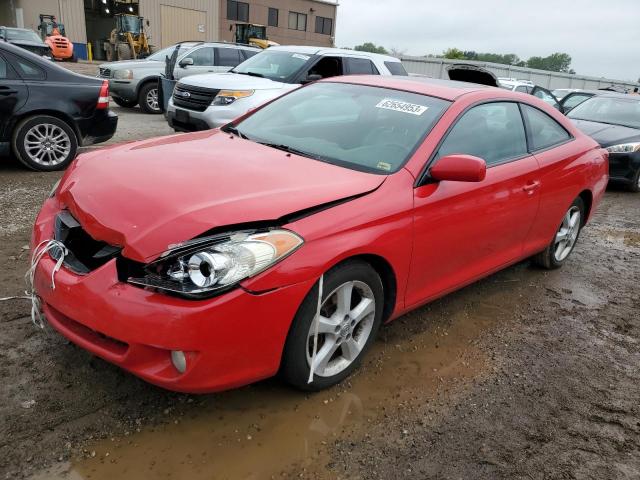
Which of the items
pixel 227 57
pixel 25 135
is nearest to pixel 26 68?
pixel 25 135

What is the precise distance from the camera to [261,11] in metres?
47.6

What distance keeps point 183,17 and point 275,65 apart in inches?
1392

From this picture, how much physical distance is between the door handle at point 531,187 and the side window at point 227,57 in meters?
10.7

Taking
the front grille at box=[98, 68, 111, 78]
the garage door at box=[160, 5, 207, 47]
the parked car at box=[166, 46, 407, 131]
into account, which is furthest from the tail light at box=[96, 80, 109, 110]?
the garage door at box=[160, 5, 207, 47]

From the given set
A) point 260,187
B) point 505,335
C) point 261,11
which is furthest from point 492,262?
point 261,11

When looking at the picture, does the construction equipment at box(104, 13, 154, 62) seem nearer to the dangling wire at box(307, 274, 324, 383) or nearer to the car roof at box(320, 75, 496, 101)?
the car roof at box(320, 75, 496, 101)

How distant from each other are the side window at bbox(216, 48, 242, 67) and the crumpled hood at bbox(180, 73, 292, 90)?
4.75m

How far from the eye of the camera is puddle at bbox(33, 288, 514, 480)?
220 cm

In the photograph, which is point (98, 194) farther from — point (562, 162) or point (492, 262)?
point (562, 162)

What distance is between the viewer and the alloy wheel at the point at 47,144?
634 centimetres

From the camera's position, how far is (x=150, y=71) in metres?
12.4

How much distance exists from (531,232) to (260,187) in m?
2.44

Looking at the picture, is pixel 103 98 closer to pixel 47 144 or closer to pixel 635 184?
pixel 47 144

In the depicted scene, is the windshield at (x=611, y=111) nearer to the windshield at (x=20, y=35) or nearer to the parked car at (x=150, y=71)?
the parked car at (x=150, y=71)
